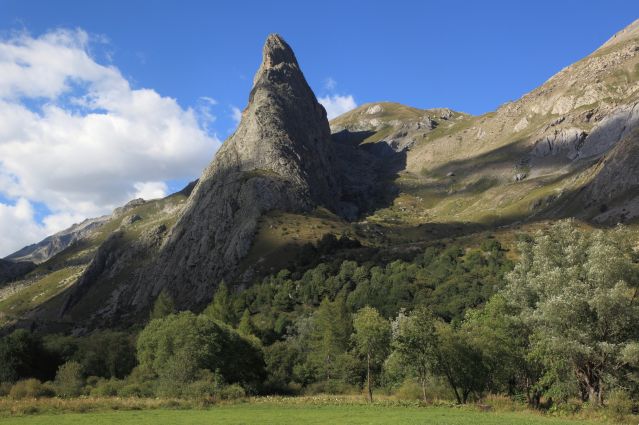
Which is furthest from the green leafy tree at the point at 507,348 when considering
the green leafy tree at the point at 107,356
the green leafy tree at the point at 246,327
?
the green leafy tree at the point at 107,356

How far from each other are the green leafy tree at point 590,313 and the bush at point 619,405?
2.04 metres

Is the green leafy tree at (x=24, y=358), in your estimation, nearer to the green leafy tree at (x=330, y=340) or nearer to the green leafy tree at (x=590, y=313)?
the green leafy tree at (x=330, y=340)

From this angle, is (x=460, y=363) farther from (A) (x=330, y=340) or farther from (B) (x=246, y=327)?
(B) (x=246, y=327)

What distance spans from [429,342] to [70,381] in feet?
170

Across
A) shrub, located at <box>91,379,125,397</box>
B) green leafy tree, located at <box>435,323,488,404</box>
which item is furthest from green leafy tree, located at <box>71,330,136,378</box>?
green leafy tree, located at <box>435,323,488,404</box>

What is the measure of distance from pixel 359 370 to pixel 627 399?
4805 centimetres

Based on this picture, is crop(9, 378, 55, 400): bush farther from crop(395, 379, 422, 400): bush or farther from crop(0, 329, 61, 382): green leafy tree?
crop(395, 379, 422, 400): bush

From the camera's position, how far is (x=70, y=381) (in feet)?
242

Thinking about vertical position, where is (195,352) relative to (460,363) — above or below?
above

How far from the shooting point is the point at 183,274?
18612 cm

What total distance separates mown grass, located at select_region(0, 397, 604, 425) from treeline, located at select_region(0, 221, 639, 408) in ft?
19.6

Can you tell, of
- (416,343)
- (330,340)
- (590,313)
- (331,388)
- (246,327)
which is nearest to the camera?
(590,313)

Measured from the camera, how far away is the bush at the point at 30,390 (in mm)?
62062

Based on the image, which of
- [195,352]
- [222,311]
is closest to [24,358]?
[195,352]
